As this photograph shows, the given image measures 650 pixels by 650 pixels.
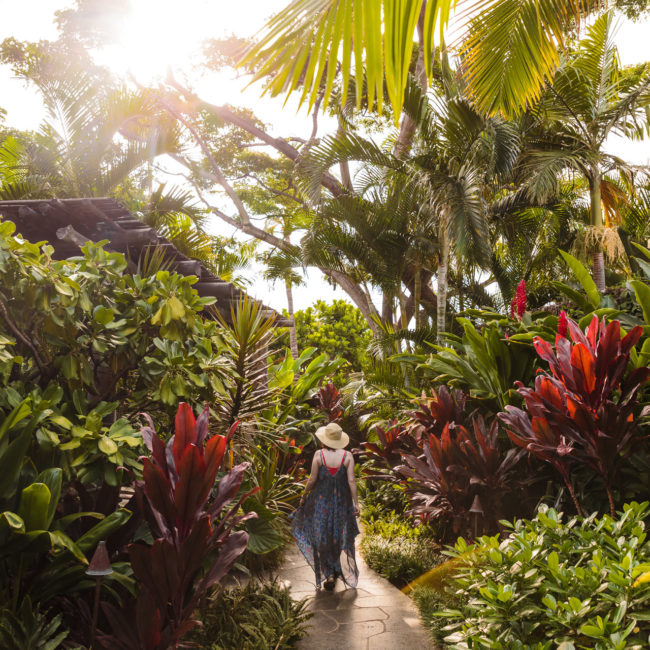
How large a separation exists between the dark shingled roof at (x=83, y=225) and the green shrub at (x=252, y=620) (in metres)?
2.31

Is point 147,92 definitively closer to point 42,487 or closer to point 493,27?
point 493,27

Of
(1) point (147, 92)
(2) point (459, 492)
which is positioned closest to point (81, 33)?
(1) point (147, 92)

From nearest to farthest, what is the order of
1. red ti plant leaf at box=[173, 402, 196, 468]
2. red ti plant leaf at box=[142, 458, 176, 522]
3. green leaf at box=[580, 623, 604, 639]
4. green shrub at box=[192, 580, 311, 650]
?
green leaf at box=[580, 623, 604, 639]
red ti plant leaf at box=[142, 458, 176, 522]
red ti plant leaf at box=[173, 402, 196, 468]
green shrub at box=[192, 580, 311, 650]

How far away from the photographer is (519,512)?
476 centimetres

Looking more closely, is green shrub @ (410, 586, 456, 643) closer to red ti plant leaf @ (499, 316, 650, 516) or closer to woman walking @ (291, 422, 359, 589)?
woman walking @ (291, 422, 359, 589)

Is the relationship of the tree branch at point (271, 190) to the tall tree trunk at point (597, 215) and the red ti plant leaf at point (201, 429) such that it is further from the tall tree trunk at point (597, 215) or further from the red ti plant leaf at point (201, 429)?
the red ti plant leaf at point (201, 429)

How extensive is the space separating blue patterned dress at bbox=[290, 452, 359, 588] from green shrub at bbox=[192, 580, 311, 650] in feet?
2.63

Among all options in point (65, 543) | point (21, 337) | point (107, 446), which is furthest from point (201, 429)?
point (21, 337)

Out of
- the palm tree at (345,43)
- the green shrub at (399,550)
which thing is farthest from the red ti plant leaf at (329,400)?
the palm tree at (345,43)

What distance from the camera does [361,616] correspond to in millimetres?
4406

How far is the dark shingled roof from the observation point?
495 centimetres

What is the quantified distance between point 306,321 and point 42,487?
18.5 meters

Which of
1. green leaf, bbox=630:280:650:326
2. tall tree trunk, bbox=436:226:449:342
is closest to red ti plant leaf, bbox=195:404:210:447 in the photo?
green leaf, bbox=630:280:650:326

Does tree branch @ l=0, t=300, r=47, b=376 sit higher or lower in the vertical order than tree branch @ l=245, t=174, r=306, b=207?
lower
